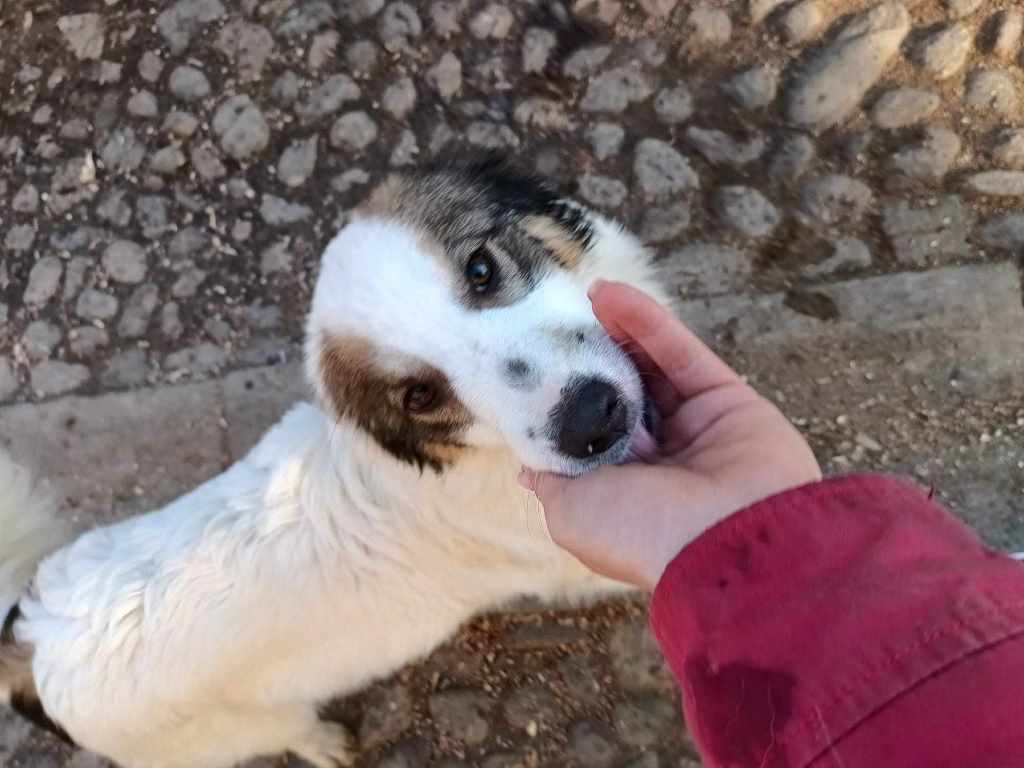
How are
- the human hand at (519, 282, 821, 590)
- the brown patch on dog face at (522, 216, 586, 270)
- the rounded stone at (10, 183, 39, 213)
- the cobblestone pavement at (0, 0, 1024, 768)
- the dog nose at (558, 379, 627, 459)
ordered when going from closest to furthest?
the human hand at (519, 282, 821, 590) → the dog nose at (558, 379, 627, 459) → the brown patch on dog face at (522, 216, 586, 270) → the cobblestone pavement at (0, 0, 1024, 768) → the rounded stone at (10, 183, 39, 213)

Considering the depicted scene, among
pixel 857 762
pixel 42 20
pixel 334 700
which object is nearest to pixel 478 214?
pixel 857 762

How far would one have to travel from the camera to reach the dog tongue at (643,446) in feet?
7.00

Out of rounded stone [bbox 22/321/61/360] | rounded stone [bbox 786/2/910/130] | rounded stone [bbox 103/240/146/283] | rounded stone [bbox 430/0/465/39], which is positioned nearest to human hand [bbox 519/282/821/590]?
rounded stone [bbox 786/2/910/130]

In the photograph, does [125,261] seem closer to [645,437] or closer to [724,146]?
[724,146]

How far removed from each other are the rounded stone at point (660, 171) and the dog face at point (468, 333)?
1.09 m

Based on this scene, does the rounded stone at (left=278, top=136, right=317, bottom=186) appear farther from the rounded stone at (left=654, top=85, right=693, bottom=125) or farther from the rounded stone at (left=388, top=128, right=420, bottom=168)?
the rounded stone at (left=654, top=85, right=693, bottom=125)

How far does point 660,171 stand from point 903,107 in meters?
0.95

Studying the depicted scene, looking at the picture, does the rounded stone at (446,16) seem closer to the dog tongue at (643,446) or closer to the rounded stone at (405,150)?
the rounded stone at (405,150)

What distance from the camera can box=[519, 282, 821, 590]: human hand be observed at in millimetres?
1801

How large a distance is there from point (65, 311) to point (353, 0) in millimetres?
1934

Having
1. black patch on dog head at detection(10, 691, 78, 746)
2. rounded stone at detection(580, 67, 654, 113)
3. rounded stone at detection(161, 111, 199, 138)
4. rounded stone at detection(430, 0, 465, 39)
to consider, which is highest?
rounded stone at detection(430, 0, 465, 39)

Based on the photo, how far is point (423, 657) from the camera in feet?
11.2

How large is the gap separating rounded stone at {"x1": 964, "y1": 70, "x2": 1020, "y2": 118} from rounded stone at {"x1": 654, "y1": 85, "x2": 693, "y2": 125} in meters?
1.05

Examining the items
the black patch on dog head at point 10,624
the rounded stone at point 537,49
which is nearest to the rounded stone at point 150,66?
the rounded stone at point 537,49
